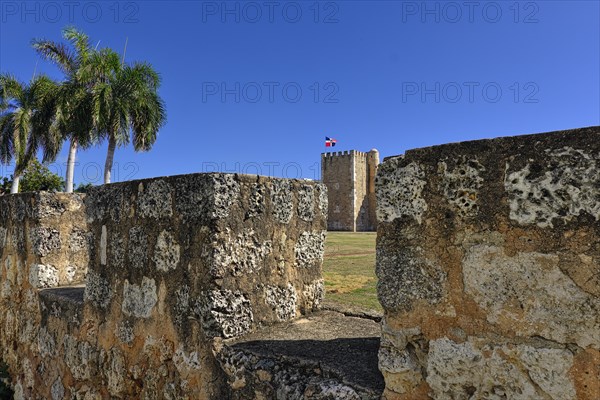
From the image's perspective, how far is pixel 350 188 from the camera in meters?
37.9

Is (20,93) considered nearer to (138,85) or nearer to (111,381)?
(138,85)

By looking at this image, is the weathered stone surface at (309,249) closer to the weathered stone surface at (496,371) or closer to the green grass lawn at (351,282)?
the weathered stone surface at (496,371)

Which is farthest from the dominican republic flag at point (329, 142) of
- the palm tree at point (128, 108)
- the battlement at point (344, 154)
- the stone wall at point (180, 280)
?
the stone wall at point (180, 280)

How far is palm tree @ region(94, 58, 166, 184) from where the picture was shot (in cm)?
1902

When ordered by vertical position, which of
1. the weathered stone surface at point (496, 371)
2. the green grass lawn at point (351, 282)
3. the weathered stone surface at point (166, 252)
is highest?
the weathered stone surface at point (166, 252)

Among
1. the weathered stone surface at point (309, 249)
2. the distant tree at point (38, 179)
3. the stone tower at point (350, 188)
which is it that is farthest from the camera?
the stone tower at point (350, 188)

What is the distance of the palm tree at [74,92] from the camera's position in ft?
63.5

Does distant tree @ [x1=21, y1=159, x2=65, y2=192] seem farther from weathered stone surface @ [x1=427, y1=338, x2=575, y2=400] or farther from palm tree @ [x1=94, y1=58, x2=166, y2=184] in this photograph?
weathered stone surface @ [x1=427, y1=338, x2=575, y2=400]

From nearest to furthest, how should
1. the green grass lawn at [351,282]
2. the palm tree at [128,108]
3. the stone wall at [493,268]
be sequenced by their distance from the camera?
the stone wall at [493,268] → the green grass lawn at [351,282] → the palm tree at [128,108]

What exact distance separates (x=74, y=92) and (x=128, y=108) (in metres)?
2.42

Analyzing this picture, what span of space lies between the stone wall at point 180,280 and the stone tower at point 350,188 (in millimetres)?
34858

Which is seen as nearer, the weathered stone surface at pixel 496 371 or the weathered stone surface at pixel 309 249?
the weathered stone surface at pixel 496 371

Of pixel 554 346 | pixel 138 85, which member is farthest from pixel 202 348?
pixel 138 85

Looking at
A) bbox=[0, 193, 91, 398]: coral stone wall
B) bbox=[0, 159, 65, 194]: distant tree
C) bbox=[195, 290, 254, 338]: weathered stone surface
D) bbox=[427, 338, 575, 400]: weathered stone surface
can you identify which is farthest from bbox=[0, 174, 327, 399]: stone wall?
bbox=[0, 159, 65, 194]: distant tree
